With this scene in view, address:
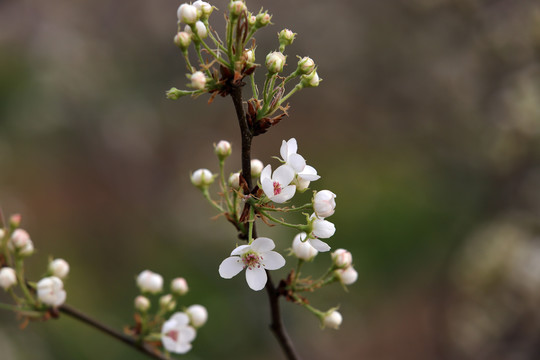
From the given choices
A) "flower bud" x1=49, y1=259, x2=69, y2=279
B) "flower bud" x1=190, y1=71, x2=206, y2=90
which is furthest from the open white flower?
"flower bud" x1=49, y1=259, x2=69, y2=279

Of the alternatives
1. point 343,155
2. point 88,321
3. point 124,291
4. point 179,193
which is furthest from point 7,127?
point 88,321

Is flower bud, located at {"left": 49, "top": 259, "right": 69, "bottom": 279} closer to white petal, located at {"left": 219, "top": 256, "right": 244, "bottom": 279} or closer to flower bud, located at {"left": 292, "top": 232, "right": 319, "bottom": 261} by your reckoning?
white petal, located at {"left": 219, "top": 256, "right": 244, "bottom": 279}

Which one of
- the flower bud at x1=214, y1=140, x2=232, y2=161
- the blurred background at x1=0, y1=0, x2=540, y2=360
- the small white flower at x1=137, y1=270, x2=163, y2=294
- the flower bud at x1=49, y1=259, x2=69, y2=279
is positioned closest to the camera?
the flower bud at x1=214, y1=140, x2=232, y2=161

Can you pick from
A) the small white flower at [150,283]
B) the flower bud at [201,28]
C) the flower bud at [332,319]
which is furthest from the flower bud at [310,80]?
the small white flower at [150,283]

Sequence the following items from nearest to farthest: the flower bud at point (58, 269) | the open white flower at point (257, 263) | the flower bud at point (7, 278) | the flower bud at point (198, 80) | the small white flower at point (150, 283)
Result: the flower bud at point (198, 80) < the open white flower at point (257, 263) < the flower bud at point (7, 278) < the flower bud at point (58, 269) < the small white flower at point (150, 283)

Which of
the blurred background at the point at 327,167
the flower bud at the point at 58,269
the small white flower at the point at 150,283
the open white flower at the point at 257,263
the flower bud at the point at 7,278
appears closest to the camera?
the open white flower at the point at 257,263

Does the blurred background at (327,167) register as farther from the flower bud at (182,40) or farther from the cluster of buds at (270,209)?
the flower bud at (182,40)

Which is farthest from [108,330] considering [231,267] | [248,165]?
[248,165]
